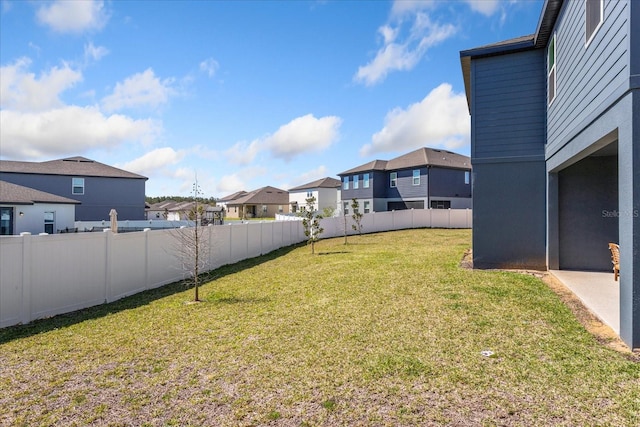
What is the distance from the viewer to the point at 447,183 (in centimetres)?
2967

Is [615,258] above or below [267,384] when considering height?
above

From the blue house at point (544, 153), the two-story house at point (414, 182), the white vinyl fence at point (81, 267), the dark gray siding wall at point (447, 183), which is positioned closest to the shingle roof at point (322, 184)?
the two-story house at point (414, 182)

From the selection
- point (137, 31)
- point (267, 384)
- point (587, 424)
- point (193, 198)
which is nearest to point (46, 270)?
point (193, 198)

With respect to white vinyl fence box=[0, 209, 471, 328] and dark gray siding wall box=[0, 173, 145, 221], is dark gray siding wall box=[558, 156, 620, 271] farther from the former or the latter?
dark gray siding wall box=[0, 173, 145, 221]

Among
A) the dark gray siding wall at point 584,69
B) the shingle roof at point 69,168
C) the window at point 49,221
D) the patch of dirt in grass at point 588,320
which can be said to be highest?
the shingle roof at point 69,168

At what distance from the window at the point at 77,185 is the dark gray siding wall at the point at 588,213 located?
33.7 metres

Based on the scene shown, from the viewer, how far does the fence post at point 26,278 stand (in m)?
6.41

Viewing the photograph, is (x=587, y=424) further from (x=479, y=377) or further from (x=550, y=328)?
(x=550, y=328)

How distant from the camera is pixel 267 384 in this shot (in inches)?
153

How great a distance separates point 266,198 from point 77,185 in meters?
29.0

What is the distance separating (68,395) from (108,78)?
11.3m

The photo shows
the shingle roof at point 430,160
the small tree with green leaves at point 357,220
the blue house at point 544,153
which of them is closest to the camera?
the blue house at point 544,153

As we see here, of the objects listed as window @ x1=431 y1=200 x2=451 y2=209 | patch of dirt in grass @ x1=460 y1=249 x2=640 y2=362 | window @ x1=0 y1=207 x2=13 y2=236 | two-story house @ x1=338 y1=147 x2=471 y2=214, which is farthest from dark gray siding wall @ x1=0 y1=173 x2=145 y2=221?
patch of dirt in grass @ x1=460 y1=249 x2=640 y2=362

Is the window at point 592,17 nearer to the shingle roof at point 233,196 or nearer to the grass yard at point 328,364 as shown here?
the grass yard at point 328,364
